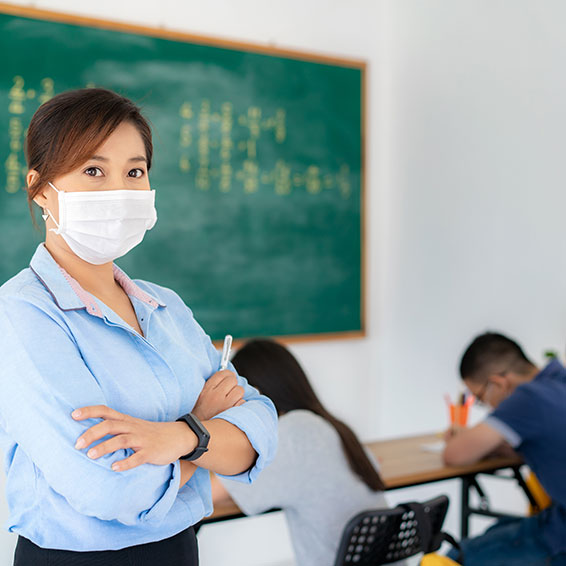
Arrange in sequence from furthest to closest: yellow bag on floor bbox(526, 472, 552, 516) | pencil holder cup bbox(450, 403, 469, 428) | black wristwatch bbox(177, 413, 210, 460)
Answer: pencil holder cup bbox(450, 403, 469, 428) → yellow bag on floor bbox(526, 472, 552, 516) → black wristwatch bbox(177, 413, 210, 460)

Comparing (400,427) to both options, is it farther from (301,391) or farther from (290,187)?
(301,391)

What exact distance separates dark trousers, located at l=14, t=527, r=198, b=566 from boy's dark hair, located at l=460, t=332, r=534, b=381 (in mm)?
1633

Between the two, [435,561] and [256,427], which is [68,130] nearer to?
[256,427]

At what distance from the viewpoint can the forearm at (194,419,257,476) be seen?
1052 millimetres

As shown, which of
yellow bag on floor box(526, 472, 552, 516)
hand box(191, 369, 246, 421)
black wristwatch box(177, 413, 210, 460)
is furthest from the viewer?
yellow bag on floor box(526, 472, 552, 516)

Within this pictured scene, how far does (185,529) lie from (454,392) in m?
2.55

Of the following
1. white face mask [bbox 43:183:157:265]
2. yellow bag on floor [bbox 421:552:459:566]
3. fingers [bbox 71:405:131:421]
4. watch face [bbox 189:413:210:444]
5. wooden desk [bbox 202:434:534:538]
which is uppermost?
white face mask [bbox 43:183:157:265]

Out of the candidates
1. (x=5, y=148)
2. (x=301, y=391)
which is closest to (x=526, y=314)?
(x=301, y=391)

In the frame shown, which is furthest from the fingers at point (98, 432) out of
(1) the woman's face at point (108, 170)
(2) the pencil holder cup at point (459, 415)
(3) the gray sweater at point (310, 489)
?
(2) the pencil holder cup at point (459, 415)

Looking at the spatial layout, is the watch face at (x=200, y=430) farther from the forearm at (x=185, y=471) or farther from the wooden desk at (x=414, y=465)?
the wooden desk at (x=414, y=465)

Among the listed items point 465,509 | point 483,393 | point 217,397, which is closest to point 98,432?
point 217,397

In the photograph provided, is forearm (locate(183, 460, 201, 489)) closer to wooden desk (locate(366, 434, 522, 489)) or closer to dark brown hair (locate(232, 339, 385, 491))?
dark brown hair (locate(232, 339, 385, 491))

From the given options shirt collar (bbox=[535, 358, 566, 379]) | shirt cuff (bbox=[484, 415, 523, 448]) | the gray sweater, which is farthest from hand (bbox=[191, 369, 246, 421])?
shirt collar (bbox=[535, 358, 566, 379])

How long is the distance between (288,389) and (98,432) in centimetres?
98
